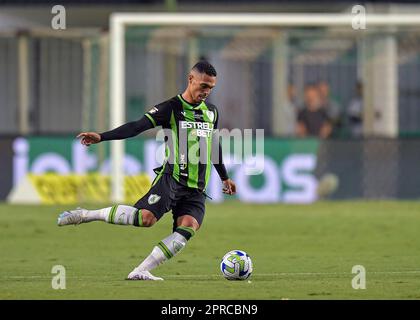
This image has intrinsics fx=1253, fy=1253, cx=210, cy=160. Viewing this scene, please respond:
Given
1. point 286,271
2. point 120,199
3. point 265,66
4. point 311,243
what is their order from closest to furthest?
point 286,271, point 311,243, point 120,199, point 265,66

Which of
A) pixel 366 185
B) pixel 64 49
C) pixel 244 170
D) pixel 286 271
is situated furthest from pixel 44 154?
pixel 286 271

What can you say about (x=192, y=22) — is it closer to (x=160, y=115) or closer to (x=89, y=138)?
(x=160, y=115)

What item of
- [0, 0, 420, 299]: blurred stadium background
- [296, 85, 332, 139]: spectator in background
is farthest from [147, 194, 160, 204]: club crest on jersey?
[296, 85, 332, 139]: spectator in background

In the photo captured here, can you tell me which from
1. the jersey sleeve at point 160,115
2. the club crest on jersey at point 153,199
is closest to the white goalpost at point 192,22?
the jersey sleeve at point 160,115

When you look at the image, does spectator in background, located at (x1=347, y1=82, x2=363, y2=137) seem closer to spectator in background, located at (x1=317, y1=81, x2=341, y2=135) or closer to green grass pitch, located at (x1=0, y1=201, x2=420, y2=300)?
spectator in background, located at (x1=317, y1=81, x2=341, y2=135)

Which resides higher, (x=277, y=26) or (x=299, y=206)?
(x=277, y=26)

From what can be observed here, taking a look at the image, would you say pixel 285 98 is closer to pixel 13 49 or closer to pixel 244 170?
pixel 244 170

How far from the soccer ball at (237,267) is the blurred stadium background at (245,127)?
1.35 ft

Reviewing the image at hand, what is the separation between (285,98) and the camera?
85.2 ft

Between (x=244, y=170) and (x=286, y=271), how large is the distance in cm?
1098

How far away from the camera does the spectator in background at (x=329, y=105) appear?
26094mm

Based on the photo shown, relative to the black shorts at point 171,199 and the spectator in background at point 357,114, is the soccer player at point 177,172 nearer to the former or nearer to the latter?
the black shorts at point 171,199

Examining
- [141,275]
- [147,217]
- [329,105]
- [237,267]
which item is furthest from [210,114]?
[329,105]

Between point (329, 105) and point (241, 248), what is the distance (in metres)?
11.5
